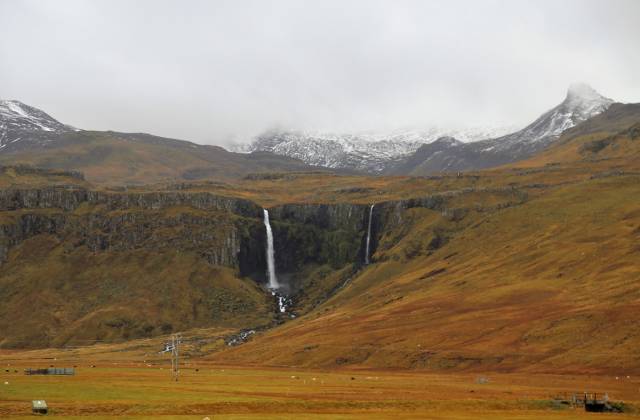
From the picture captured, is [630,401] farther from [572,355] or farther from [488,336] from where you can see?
[488,336]

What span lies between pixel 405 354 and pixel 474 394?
2017 inches

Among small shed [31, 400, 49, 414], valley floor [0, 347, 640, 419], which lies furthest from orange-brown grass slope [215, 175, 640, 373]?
small shed [31, 400, 49, 414]

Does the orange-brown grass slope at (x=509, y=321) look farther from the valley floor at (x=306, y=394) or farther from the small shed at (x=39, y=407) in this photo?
the small shed at (x=39, y=407)

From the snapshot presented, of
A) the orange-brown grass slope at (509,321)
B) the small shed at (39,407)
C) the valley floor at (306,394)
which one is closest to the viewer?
the small shed at (39,407)

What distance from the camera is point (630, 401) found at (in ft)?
278

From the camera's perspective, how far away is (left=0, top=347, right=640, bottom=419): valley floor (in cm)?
7006

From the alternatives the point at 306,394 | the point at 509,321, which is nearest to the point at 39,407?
the point at 306,394

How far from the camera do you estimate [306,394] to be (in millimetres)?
87375

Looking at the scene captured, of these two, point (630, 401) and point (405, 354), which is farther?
point (405, 354)

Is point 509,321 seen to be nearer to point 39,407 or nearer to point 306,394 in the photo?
point 306,394

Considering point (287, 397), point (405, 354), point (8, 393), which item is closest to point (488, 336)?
point (405, 354)

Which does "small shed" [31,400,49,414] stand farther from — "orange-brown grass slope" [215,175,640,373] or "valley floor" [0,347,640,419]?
"orange-brown grass slope" [215,175,640,373]

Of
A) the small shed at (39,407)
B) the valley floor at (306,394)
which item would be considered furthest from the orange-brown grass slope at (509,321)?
the small shed at (39,407)

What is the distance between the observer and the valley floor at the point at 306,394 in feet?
230
